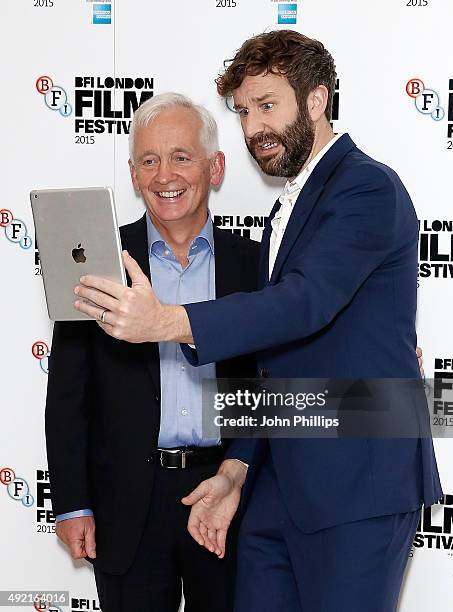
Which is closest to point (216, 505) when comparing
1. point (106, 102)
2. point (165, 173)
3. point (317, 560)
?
point (317, 560)

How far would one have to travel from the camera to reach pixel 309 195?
1970 millimetres

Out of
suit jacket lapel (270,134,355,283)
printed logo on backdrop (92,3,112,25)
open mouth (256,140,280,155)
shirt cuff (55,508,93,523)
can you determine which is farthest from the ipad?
printed logo on backdrop (92,3,112,25)

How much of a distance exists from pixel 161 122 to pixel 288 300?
2.88 feet

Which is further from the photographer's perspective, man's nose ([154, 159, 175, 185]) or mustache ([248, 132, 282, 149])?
man's nose ([154, 159, 175, 185])

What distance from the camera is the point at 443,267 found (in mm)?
2826

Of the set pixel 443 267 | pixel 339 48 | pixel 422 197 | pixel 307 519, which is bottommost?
pixel 307 519

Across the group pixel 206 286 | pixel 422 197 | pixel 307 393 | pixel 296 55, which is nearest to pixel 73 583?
pixel 206 286

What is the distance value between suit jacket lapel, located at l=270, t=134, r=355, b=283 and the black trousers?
676 millimetres

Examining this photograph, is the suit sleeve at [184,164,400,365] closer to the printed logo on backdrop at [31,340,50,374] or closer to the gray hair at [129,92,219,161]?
the gray hair at [129,92,219,161]

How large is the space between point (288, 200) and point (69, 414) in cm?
83

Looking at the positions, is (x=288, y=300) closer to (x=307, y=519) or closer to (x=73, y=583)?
(x=307, y=519)

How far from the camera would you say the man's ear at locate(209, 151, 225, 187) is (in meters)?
2.51

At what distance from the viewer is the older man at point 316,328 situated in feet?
5.72

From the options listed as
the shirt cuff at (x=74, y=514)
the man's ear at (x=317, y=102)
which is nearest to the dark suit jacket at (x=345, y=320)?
the man's ear at (x=317, y=102)
